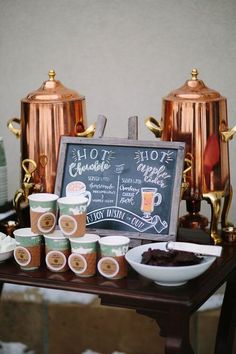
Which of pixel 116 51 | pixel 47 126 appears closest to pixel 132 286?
pixel 47 126

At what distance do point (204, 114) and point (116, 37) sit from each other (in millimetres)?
743

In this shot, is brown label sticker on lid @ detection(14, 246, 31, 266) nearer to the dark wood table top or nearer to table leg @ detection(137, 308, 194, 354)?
the dark wood table top

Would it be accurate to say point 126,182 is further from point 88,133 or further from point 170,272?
point 170,272

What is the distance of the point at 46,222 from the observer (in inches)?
70.5

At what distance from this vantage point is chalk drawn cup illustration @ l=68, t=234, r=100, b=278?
171cm

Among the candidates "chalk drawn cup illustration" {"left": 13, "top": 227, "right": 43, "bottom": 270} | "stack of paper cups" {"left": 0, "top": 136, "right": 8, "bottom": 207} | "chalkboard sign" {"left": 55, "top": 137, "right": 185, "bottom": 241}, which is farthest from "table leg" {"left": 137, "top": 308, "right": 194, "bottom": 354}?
"stack of paper cups" {"left": 0, "top": 136, "right": 8, "bottom": 207}

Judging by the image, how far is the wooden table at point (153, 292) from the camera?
1.57 metres

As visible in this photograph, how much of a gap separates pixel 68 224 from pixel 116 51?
40.4 inches

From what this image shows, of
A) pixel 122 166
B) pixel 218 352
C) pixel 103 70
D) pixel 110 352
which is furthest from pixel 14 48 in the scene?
pixel 218 352

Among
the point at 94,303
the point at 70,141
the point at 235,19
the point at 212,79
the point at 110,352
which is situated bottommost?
the point at 110,352

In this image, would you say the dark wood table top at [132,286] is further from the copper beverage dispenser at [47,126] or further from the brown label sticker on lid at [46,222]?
the copper beverage dispenser at [47,126]

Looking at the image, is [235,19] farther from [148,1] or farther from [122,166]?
→ [122,166]

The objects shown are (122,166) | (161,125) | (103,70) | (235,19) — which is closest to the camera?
(122,166)

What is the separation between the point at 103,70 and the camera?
2598mm
